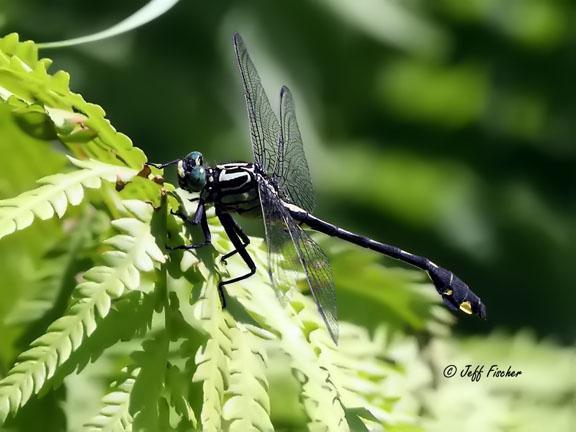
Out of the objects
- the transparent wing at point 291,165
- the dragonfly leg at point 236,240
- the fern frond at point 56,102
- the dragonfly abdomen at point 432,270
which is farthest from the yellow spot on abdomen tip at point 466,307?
the fern frond at point 56,102

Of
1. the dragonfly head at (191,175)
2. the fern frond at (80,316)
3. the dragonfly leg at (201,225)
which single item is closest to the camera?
the fern frond at (80,316)

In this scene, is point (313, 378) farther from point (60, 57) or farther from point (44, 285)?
point (60, 57)

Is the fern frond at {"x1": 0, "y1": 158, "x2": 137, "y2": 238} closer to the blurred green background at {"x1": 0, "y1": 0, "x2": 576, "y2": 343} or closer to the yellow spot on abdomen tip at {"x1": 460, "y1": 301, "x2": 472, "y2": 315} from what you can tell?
the yellow spot on abdomen tip at {"x1": 460, "y1": 301, "x2": 472, "y2": 315}

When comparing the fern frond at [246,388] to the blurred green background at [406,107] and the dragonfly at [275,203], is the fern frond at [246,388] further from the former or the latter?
the blurred green background at [406,107]

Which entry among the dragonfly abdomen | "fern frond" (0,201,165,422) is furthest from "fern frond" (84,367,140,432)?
the dragonfly abdomen

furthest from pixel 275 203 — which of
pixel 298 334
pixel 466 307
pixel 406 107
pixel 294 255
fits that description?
pixel 406 107

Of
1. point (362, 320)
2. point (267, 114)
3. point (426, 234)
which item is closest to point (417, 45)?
point (426, 234)

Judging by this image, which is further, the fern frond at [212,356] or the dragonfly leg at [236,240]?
the dragonfly leg at [236,240]
